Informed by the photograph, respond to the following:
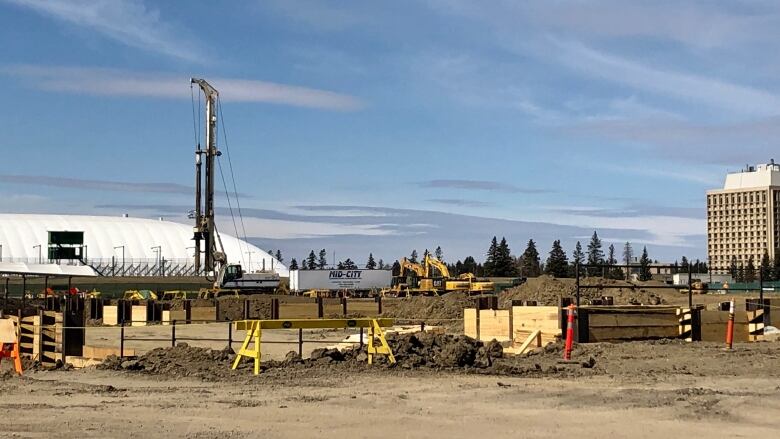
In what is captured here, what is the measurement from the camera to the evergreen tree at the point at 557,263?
137 meters

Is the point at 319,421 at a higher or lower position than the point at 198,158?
lower

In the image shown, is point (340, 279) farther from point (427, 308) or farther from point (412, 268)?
point (427, 308)

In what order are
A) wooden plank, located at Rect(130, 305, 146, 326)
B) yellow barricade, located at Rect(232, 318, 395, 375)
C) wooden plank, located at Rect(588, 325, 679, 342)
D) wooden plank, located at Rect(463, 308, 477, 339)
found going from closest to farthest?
yellow barricade, located at Rect(232, 318, 395, 375) → wooden plank, located at Rect(588, 325, 679, 342) → wooden plank, located at Rect(463, 308, 477, 339) → wooden plank, located at Rect(130, 305, 146, 326)

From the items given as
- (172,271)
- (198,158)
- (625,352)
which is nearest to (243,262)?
(172,271)

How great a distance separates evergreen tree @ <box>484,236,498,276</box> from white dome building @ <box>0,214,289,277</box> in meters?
33.7

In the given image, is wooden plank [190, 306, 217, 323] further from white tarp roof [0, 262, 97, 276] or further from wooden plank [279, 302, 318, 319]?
white tarp roof [0, 262, 97, 276]

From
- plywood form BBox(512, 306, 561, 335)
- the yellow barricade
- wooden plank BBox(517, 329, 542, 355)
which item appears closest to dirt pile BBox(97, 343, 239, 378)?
the yellow barricade

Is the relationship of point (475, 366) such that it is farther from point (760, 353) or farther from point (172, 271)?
point (172, 271)

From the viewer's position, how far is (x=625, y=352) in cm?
1914

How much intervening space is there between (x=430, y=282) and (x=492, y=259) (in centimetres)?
9098

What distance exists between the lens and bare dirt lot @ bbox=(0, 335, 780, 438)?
36.7 ft

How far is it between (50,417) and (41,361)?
1028 cm

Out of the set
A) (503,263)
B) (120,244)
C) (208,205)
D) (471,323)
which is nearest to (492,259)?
(503,263)

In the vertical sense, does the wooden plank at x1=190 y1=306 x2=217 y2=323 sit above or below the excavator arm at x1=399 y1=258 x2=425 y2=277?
below
